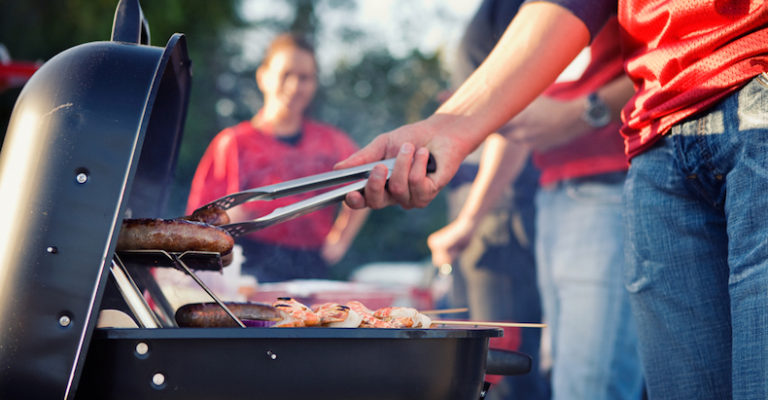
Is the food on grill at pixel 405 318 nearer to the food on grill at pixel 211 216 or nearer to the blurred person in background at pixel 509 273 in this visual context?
the food on grill at pixel 211 216

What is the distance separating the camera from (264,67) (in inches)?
172

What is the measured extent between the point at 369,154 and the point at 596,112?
1133mm

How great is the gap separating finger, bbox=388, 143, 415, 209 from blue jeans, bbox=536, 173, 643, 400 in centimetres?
124

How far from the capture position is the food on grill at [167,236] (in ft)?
3.87

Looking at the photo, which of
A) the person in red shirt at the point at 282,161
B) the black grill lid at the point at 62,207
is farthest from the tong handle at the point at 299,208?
the person in red shirt at the point at 282,161

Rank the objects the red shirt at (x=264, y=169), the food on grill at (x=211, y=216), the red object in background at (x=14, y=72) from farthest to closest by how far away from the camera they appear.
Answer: the red shirt at (x=264, y=169) → the red object in background at (x=14, y=72) → the food on grill at (x=211, y=216)

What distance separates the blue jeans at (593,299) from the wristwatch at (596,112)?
229mm

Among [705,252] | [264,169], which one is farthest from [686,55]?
[264,169]

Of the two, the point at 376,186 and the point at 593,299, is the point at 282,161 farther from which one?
the point at 376,186

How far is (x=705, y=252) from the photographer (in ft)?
3.92

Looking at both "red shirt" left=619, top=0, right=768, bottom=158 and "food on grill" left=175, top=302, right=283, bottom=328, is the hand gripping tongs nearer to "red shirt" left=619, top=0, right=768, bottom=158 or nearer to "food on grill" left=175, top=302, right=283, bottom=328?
"food on grill" left=175, top=302, right=283, bottom=328

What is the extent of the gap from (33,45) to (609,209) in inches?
410

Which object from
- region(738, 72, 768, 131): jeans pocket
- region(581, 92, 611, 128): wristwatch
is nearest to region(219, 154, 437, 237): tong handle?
region(738, 72, 768, 131): jeans pocket

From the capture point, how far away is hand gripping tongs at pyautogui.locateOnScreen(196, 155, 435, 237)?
1300 millimetres
